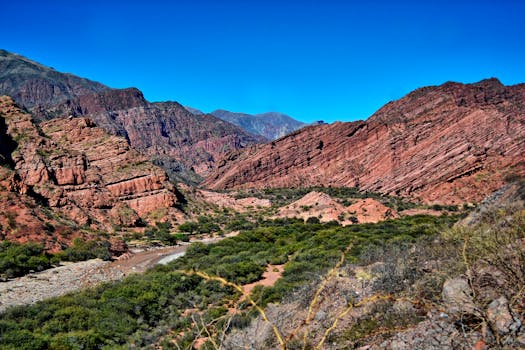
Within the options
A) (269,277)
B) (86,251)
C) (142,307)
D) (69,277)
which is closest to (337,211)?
(86,251)

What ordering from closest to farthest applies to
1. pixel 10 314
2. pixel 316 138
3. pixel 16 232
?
pixel 10 314
pixel 16 232
pixel 316 138

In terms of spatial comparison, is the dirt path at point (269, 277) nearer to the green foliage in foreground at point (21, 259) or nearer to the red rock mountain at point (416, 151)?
the green foliage in foreground at point (21, 259)

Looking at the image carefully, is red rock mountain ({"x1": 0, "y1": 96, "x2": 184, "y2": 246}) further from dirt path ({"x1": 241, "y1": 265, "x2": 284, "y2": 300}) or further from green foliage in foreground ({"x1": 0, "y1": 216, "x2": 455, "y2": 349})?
dirt path ({"x1": 241, "y1": 265, "x2": 284, "y2": 300})

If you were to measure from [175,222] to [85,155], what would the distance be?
1740 cm

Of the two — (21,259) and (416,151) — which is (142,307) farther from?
(416,151)

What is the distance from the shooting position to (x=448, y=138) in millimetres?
70375

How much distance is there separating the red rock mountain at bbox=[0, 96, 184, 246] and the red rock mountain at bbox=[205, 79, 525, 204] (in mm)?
39025

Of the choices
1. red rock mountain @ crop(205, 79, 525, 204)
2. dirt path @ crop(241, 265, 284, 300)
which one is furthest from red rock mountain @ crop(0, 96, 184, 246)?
red rock mountain @ crop(205, 79, 525, 204)

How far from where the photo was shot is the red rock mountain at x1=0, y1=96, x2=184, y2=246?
140 feet

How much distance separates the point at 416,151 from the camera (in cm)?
7362

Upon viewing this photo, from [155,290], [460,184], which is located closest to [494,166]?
Result: [460,184]

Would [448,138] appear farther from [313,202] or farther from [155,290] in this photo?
[155,290]

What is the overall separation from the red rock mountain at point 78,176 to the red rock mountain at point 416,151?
39.0 m

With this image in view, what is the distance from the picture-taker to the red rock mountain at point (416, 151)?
6297 cm
